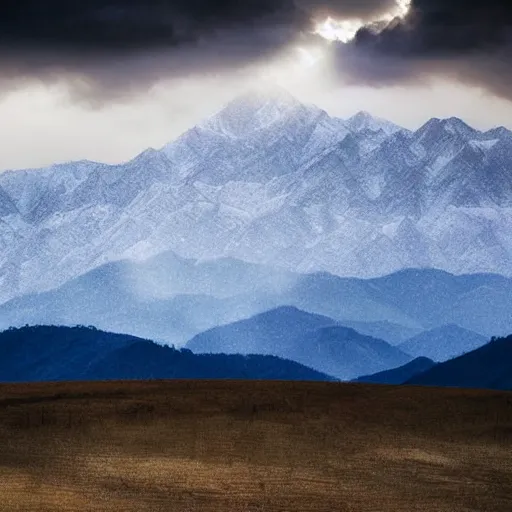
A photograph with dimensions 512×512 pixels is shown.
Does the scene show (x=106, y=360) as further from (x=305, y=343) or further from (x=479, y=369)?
(x=305, y=343)

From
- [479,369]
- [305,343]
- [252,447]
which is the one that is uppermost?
[305,343]

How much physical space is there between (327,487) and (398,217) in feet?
573

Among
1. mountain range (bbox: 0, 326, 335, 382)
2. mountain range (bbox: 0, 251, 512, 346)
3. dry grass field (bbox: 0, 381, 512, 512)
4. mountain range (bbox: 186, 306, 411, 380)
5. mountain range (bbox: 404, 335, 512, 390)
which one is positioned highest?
mountain range (bbox: 0, 251, 512, 346)

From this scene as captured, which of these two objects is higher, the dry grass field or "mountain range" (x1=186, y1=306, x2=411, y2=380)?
"mountain range" (x1=186, y1=306, x2=411, y2=380)

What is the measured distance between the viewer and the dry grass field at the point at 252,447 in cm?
2349

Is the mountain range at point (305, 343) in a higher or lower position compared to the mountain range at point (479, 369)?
higher

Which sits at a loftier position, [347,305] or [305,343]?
[347,305]

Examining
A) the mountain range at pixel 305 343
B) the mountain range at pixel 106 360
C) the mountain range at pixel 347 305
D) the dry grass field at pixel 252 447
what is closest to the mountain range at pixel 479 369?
the mountain range at pixel 106 360

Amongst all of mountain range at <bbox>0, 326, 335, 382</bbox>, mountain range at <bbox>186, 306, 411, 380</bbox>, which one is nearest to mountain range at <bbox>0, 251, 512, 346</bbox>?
mountain range at <bbox>186, 306, 411, 380</bbox>

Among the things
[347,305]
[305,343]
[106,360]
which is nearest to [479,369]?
[106,360]

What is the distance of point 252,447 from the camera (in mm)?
28672

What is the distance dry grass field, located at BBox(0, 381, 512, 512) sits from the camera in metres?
23.5

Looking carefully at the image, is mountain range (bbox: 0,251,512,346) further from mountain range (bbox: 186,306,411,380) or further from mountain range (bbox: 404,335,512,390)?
mountain range (bbox: 404,335,512,390)

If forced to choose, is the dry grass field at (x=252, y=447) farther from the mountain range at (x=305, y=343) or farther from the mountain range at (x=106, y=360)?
the mountain range at (x=305, y=343)
